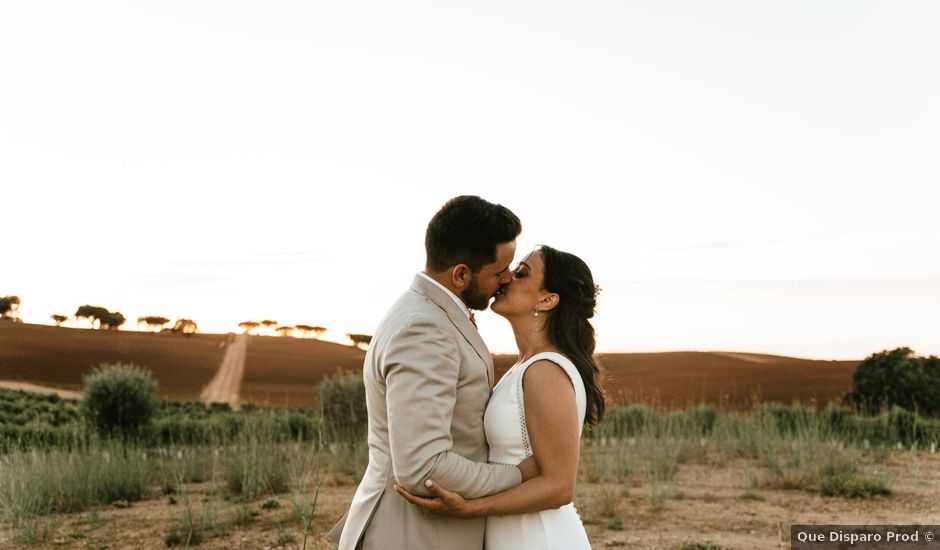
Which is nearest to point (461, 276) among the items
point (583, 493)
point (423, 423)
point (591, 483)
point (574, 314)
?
point (423, 423)

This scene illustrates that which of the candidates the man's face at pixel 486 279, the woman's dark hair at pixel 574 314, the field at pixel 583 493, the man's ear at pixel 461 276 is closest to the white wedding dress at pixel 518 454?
the woman's dark hair at pixel 574 314

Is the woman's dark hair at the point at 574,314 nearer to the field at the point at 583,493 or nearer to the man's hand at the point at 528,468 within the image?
the man's hand at the point at 528,468

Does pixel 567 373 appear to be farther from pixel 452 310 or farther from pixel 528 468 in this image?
pixel 452 310

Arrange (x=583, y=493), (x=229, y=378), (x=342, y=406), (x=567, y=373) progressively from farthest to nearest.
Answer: (x=229, y=378) < (x=342, y=406) < (x=583, y=493) < (x=567, y=373)

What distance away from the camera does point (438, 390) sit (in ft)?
8.66

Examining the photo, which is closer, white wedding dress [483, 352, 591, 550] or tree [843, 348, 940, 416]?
white wedding dress [483, 352, 591, 550]

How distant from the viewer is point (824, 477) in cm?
1090

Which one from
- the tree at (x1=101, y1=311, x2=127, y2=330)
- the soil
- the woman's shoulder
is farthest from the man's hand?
the tree at (x1=101, y1=311, x2=127, y2=330)

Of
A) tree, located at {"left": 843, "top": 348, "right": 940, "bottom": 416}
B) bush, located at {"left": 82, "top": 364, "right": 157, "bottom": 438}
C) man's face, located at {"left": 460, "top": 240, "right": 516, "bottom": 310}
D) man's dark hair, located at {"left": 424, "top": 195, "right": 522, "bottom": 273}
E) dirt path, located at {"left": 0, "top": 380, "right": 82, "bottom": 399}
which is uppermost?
man's dark hair, located at {"left": 424, "top": 195, "right": 522, "bottom": 273}

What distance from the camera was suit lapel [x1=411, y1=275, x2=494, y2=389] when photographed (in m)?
2.90

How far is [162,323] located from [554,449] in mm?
55847

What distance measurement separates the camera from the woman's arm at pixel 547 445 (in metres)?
2.96

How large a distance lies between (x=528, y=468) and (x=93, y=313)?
2048 inches

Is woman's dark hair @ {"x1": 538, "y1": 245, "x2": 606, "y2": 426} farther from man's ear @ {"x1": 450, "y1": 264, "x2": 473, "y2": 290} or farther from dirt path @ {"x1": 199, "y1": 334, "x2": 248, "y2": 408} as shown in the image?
dirt path @ {"x1": 199, "y1": 334, "x2": 248, "y2": 408}
